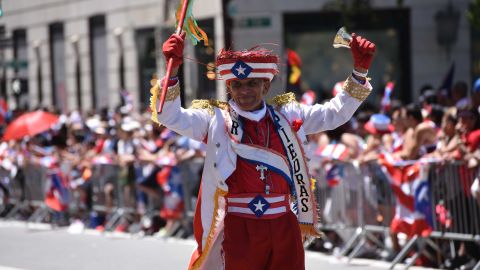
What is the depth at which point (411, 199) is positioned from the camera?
1219 centimetres

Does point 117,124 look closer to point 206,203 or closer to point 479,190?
point 479,190

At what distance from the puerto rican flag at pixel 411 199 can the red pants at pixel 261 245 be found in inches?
182

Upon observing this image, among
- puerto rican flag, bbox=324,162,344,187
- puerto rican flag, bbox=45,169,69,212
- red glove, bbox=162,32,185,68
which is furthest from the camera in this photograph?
puerto rican flag, bbox=45,169,69,212

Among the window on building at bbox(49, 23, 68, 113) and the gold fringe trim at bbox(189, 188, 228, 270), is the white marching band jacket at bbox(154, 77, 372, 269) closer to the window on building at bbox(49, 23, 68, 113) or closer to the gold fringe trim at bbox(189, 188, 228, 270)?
the gold fringe trim at bbox(189, 188, 228, 270)

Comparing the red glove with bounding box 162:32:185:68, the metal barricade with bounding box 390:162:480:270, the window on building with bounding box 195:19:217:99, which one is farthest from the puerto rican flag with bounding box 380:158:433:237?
the window on building with bounding box 195:19:217:99

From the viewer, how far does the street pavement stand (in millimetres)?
12867

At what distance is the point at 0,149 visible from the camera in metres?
21.0

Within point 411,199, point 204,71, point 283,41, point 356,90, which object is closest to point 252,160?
point 356,90

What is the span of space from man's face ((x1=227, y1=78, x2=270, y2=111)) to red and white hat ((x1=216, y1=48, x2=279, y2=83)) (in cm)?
5

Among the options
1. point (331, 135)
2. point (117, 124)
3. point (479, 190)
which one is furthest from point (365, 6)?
point (479, 190)

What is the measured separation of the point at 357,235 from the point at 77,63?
22102mm

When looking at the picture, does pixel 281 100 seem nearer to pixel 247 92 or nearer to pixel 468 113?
pixel 247 92

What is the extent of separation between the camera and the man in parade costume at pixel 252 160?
294 inches

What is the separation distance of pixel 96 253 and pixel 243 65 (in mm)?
7217
